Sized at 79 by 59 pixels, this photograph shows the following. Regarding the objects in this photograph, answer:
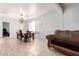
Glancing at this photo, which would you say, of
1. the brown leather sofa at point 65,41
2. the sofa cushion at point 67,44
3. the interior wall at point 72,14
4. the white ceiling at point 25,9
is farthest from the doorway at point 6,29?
the interior wall at point 72,14

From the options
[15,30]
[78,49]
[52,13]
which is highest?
[52,13]

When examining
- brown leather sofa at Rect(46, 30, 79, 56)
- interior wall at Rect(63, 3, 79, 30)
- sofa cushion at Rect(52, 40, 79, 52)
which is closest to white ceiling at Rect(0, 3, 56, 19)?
interior wall at Rect(63, 3, 79, 30)

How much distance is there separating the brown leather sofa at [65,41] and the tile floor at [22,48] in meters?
A: 0.12

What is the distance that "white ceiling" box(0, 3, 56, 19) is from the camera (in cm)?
225

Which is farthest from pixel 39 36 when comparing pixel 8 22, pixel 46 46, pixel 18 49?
pixel 8 22

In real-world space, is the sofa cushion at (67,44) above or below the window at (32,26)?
below

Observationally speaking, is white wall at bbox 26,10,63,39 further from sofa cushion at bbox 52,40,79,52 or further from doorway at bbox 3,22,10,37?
doorway at bbox 3,22,10,37

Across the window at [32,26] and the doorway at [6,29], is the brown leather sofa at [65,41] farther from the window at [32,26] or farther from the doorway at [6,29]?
the doorway at [6,29]

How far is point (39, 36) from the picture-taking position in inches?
92.6

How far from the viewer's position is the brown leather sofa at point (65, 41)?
214 cm

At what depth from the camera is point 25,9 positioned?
2.28 meters

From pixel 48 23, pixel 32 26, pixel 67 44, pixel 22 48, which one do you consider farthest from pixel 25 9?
pixel 67 44

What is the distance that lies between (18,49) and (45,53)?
0.55 m

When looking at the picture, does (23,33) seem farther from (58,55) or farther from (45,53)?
(58,55)
